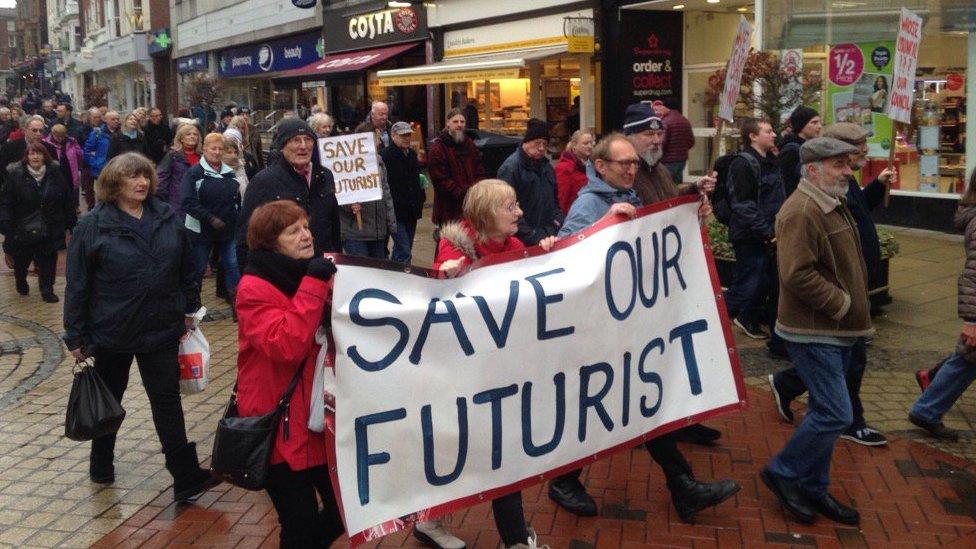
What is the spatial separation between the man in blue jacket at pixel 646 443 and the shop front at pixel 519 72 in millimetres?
11187

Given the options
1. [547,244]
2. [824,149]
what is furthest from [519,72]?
[547,244]

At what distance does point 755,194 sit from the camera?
25.2 ft

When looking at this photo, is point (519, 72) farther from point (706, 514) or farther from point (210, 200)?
point (706, 514)

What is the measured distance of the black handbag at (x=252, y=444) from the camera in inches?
141

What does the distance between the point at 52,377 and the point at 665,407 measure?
5245 millimetres

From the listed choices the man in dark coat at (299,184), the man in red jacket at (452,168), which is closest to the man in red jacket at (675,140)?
the man in red jacket at (452,168)

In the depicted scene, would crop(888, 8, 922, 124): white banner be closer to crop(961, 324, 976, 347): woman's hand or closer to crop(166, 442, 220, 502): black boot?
crop(961, 324, 976, 347): woman's hand

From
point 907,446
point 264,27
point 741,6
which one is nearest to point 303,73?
point 264,27

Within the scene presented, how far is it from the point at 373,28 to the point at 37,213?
1430 centimetres

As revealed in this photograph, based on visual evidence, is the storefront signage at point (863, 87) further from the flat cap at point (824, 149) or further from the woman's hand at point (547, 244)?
the woman's hand at point (547, 244)

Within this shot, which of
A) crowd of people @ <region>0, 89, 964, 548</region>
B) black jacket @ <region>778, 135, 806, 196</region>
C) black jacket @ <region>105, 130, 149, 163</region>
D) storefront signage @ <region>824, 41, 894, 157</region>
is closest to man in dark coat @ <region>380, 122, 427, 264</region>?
crowd of people @ <region>0, 89, 964, 548</region>

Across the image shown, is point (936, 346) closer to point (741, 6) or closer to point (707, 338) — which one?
point (707, 338)

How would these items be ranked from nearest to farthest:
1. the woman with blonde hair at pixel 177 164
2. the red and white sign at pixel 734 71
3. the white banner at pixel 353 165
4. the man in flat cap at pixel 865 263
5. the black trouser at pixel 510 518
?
the black trouser at pixel 510 518 → the man in flat cap at pixel 865 263 → the red and white sign at pixel 734 71 → the white banner at pixel 353 165 → the woman with blonde hair at pixel 177 164

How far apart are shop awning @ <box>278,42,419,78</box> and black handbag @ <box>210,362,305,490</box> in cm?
1906
